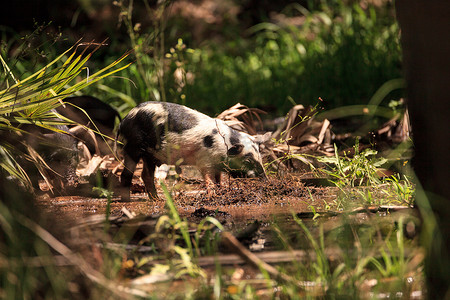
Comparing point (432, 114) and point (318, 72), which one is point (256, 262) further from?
point (318, 72)

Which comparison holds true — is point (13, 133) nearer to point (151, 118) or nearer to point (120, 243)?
point (151, 118)

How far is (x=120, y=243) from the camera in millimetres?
2607

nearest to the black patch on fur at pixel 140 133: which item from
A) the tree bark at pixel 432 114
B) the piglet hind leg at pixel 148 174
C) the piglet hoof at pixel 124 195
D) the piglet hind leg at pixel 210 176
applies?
the piglet hind leg at pixel 148 174

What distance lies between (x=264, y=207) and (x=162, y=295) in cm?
173

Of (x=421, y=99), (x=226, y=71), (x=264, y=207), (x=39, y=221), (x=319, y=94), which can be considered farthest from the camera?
(x=226, y=71)

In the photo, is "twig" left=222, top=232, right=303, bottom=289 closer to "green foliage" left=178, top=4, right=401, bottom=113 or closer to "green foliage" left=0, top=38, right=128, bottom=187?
"green foliage" left=0, top=38, right=128, bottom=187

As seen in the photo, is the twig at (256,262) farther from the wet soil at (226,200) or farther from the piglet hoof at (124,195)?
the piglet hoof at (124,195)

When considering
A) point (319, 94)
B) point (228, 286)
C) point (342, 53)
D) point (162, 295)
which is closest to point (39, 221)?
point (162, 295)

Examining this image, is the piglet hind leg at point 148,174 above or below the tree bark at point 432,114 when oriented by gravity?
below

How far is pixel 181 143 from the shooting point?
454 cm

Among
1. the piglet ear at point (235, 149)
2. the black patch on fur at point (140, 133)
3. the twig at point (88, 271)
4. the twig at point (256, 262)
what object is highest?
the twig at point (88, 271)

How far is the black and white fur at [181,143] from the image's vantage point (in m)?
4.39

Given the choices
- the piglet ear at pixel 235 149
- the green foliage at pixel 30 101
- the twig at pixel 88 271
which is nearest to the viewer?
the twig at pixel 88 271

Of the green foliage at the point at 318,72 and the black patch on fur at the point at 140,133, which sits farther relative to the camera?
the green foliage at the point at 318,72
